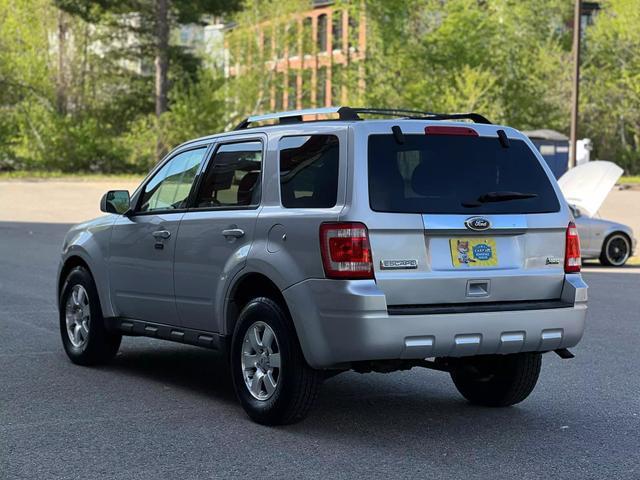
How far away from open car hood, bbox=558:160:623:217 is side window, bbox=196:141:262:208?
46.6 feet

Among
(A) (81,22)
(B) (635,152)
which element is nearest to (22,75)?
(A) (81,22)

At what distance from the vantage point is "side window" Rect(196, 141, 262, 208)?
748 cm

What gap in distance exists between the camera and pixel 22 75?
67.9m

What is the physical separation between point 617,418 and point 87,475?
332cm

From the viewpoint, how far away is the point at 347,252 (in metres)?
6.54

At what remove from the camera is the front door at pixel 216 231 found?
741 centimetres

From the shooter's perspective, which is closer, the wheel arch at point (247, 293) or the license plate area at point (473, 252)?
the license plate area at point (473, 252)

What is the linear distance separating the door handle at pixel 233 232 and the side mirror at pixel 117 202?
5.36 ft

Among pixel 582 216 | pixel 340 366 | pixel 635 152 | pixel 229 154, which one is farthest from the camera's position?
pixel 635 152

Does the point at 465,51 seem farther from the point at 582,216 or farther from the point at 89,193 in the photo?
the point at 582,216

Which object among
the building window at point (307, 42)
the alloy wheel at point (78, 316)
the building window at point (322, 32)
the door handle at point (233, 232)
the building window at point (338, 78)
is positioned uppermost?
the building window at point (322, 32)

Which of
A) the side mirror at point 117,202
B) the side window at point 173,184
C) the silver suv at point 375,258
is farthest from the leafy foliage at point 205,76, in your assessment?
the silver suv at point 375,258

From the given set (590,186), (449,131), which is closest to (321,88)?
(590,186)

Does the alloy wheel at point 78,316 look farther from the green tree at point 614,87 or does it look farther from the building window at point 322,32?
the building window at point 322,32
